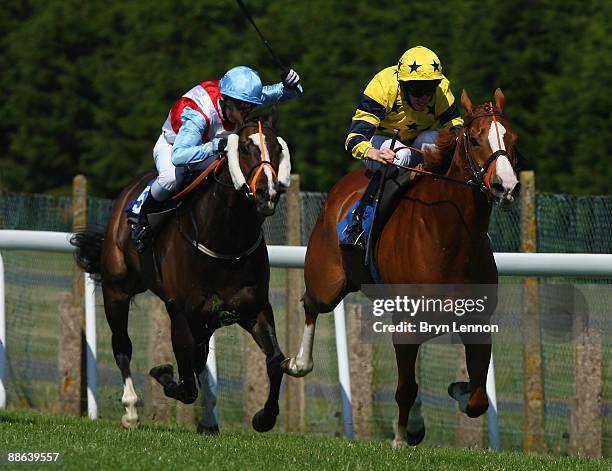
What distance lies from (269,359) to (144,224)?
1230mm

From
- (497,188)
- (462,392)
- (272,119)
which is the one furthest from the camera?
(272,119)

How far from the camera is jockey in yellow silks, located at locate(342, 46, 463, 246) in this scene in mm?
8016

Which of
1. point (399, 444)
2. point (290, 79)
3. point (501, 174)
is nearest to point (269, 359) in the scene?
point (399, 444)

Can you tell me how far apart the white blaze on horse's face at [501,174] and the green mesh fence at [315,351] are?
1540mm

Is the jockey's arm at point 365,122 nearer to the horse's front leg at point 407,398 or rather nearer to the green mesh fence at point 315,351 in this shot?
the horse's front leg at point 407,398

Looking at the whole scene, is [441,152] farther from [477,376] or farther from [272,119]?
[477,376]

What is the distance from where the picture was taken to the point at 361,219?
8.35m

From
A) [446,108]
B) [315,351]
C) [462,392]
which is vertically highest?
[446,108]

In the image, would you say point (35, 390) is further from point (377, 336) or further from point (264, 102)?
point (264, 102)

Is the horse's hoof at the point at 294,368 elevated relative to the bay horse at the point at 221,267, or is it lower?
lower

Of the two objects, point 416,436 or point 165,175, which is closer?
point 416,436

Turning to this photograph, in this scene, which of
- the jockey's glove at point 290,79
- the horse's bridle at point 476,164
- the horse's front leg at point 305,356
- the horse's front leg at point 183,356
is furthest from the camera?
the jockey's glove at point 290,79

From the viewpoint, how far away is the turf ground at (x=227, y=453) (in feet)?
20.8

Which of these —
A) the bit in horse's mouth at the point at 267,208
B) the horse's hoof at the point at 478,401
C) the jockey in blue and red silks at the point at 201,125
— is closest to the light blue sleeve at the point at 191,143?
the jockey in blue and red silks at the point at 201,125
